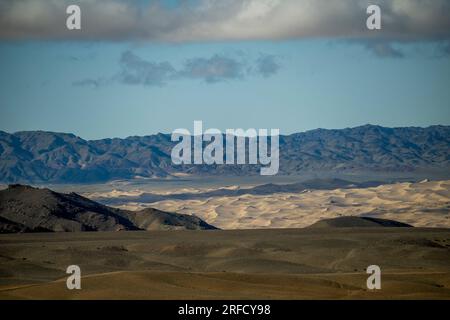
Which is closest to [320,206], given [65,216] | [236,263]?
[65,216]

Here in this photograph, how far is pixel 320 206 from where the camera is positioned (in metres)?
150

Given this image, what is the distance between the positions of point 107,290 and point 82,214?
65114mm

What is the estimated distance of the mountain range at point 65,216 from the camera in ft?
320

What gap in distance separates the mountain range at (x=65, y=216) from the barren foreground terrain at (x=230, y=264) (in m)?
13.0

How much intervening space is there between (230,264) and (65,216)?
146 feet

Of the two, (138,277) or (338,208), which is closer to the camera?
(138,277)

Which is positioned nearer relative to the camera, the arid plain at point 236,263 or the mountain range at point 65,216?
the arid plain at point 236,263

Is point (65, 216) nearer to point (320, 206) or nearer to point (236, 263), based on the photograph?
point (236, 263)

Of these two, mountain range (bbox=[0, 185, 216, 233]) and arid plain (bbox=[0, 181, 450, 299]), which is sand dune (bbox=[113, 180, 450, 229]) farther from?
mountain range (bbox=[0, 185, 216, 233])

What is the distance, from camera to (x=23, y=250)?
67.4m

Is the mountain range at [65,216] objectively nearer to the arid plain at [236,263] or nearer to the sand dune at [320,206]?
the arid plain at [236,263]

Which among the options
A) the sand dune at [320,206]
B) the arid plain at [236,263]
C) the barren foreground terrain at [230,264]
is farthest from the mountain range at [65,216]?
the sand dune at [320,206]
